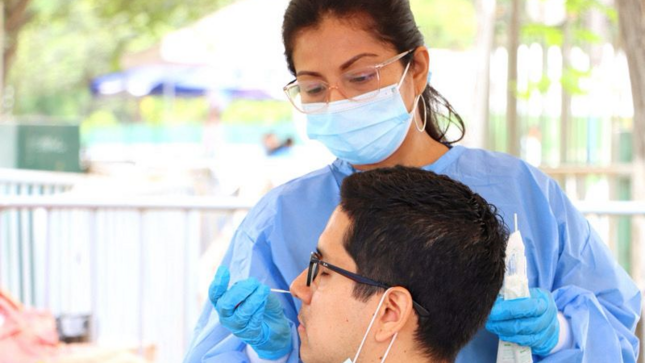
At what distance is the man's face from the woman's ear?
0.61 meters

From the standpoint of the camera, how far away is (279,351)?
217 cm

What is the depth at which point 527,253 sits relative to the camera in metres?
2.25

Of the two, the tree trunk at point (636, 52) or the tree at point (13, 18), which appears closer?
the tree trunk at point (636, 52)

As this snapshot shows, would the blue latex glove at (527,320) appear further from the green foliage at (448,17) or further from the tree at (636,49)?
the green foliage at (448,17)

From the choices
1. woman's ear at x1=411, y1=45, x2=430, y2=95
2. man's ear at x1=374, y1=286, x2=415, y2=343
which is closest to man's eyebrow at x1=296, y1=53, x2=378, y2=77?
woman's ear at x1=411, y1=45, x2=430, y2=95

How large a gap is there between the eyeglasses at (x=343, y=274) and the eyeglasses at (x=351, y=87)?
0.54 metres

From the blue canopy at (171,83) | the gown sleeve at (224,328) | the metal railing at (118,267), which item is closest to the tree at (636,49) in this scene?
the metal railing at (118,267)

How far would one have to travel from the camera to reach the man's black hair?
6.34ft

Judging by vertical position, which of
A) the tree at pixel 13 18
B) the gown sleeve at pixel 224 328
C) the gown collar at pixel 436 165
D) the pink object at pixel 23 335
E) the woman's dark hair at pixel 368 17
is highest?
the tree at pixel 13 18

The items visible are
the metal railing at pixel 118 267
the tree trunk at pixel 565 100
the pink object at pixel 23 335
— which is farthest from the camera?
the tree trunk at pixel 565 100

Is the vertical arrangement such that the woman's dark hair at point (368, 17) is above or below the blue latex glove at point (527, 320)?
above

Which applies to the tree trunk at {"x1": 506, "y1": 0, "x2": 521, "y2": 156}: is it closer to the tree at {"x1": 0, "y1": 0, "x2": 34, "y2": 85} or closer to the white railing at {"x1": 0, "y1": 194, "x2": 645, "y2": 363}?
the white railing at {"x1": 0, "y1": 194, "x2": 645, "y2": 363}

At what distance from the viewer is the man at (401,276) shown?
1.93 metres

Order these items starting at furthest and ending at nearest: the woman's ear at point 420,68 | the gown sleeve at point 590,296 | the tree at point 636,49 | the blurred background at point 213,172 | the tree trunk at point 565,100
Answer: the tree trunk at point 565,100, the blurred background at point 213,172, the tree at point 636,49, the woman's ear at point 420,68, the gown sleeve at point 590,296
